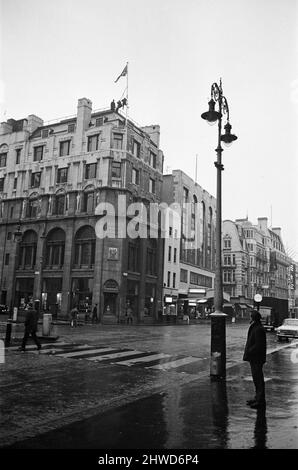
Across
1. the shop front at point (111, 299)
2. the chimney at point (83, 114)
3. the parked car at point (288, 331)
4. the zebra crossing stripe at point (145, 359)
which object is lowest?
the zebra crossing stripe at point (145, 359)

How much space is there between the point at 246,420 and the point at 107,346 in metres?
12.4

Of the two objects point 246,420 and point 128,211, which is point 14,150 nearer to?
point 128,211

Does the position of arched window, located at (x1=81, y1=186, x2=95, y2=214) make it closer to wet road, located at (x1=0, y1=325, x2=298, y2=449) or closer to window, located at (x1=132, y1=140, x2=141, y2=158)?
window, located at (x1=132, y1=140, x2=141, y2=158)

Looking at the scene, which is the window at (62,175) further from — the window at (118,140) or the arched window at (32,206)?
the window at (118,140)

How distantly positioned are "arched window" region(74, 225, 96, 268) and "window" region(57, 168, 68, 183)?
22.8 ft

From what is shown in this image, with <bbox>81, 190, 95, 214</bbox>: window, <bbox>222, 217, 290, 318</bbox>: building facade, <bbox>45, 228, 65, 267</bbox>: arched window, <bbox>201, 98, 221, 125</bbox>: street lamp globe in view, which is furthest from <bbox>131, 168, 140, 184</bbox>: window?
<bbox>222, 217, 290, 318</bbox>: building facade

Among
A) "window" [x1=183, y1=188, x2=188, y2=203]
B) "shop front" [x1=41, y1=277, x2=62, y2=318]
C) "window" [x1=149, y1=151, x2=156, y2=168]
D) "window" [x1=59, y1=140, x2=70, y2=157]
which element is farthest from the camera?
"window" [x1=183, y1=188, x2=188, y2=203]

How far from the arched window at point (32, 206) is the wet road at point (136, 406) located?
3843cm

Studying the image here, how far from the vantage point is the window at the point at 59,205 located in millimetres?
48688

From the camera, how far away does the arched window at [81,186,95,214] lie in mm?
46406

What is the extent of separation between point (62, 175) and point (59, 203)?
3419 mm

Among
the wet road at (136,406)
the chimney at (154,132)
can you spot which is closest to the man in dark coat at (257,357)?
the wet road at (136,406)

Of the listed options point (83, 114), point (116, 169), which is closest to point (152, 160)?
point (116, 169)
